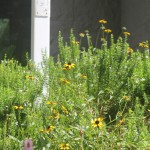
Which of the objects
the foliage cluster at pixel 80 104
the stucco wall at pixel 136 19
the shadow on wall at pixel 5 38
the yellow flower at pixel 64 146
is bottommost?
the yellow flower at pixel 64 146

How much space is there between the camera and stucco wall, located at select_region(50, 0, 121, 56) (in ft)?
26.3

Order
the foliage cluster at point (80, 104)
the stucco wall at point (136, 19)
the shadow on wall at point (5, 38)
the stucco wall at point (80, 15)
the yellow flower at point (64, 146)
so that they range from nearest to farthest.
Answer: the yellow flower at point (64, 146) → the foliage cluster at point (80, 104) → the shadow on wall at point (5, 38) → the stucco wall at point (80, 15) → the stucco wall at point (136, 19)

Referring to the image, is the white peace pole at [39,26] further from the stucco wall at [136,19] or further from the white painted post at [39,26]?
the stucco wall at [136,19]

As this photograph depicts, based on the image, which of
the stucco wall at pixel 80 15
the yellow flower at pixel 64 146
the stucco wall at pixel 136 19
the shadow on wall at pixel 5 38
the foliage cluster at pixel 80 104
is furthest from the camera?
the stucco wall at pixel 136 19

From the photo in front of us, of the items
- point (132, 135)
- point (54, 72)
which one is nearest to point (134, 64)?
point (54, 72)

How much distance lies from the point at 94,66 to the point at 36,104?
2.79ft

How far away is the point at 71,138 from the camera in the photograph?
108 inches

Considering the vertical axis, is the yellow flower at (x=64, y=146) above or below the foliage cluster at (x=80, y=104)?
below

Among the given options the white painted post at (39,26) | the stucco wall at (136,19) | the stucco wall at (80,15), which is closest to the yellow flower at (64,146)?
the white painted post at (39,26)

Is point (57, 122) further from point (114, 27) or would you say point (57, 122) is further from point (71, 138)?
point (114, 27)

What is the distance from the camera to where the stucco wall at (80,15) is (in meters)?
8.02

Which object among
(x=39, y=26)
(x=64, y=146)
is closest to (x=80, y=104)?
(x=64, y=146)

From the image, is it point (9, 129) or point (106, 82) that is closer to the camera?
point (9, 129)

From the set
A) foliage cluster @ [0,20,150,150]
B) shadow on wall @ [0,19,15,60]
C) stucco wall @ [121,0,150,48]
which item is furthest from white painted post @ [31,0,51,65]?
stucco wall @ [121,0,150,48]
